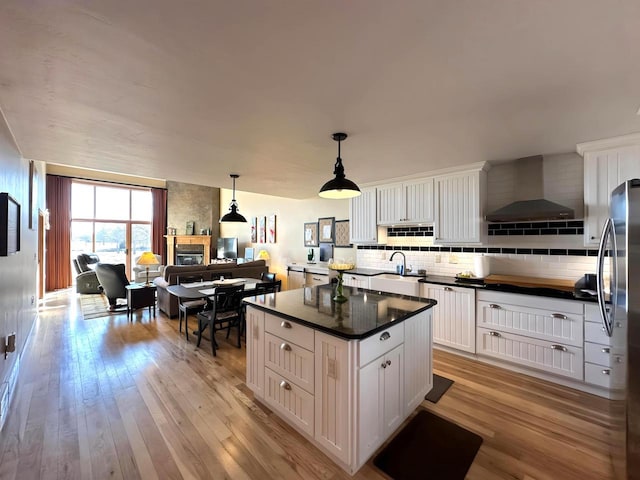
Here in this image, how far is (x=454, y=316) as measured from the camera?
3.29 metres

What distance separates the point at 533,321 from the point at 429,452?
1.82m

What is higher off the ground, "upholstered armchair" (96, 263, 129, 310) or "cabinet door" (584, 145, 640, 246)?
"cabinet door" (584, 145, 640, 246)

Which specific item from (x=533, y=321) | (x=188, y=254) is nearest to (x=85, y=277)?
(x=188, y=254)

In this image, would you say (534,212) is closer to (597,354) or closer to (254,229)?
(597,354)

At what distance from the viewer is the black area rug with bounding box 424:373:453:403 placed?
2.46 m

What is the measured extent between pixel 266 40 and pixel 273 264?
6683 mm

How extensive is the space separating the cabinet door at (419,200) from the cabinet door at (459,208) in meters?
0.10

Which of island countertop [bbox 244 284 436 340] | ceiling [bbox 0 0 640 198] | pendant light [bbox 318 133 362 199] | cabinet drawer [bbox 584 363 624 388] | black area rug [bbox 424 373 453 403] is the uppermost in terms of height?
ceiling [bbox 0 0 640 198]

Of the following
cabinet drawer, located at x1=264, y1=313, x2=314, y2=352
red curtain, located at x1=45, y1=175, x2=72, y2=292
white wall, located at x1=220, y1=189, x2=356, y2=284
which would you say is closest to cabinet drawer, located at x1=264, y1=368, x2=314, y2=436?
cabinet drawer, located at x1=264, y1=313, x2=314, y2=352

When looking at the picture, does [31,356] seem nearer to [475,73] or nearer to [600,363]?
[475,73]

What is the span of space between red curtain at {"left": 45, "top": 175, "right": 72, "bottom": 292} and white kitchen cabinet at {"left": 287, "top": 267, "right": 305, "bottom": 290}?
639 centimetres

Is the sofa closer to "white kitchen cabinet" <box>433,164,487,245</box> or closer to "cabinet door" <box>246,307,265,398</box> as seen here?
"cabinet door" <box>246,307,265,398</box>

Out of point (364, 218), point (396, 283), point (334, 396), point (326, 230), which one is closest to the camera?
point (334, 396)

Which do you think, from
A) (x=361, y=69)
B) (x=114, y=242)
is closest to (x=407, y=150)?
(x=361, y=69)
